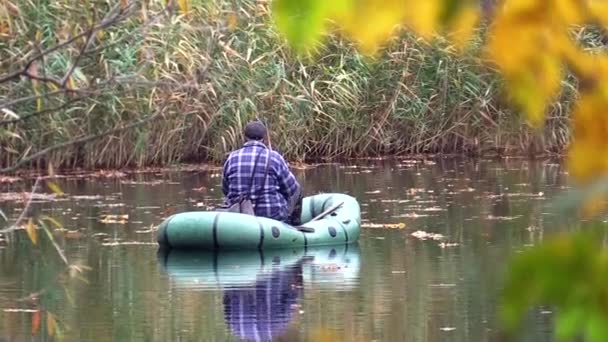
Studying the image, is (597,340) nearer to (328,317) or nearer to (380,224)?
(328,317)

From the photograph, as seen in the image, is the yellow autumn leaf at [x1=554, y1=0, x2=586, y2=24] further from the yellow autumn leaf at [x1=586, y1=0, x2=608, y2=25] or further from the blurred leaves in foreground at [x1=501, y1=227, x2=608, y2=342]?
the blurred leaves in foreground at [x1=501, y1=227, x2=608, y2=342]

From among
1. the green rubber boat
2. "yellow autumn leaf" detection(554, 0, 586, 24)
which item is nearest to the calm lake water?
the green rubber boat

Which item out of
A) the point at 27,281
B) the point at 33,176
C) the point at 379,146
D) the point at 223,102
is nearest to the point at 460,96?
the point at 379,146

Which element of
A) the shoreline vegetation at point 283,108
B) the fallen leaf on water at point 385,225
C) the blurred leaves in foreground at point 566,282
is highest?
the shoreline vegetation at point 283,108

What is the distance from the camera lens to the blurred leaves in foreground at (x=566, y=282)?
155cm

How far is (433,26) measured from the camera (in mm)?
1563

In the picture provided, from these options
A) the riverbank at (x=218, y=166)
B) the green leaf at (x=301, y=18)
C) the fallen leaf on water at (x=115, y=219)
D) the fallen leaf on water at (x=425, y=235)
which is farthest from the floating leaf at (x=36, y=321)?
the riverbank at (x=218, y=166)

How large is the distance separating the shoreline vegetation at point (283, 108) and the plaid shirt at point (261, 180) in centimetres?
415

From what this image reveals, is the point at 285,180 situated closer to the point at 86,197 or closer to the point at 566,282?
the point at 86,197

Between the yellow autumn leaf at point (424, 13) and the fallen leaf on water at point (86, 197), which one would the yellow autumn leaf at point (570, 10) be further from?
the fallen leaf on water at point (86, 197)

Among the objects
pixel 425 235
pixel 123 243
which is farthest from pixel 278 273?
pixel 425 235

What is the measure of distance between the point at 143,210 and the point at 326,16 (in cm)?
1363

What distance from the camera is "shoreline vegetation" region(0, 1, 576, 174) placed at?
17656 millimetres

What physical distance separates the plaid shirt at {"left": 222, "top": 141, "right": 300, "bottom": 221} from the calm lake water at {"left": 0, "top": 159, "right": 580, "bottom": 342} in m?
0.51
